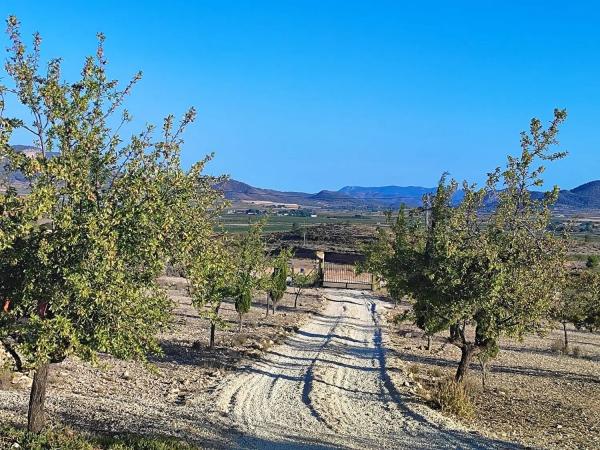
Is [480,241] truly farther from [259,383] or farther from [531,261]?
[259,383]

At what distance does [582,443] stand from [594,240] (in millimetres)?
136404

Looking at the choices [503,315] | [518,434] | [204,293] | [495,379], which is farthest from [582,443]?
[204,293]

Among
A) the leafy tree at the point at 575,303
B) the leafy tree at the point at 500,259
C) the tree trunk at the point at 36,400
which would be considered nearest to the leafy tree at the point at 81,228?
the tree trunk at the point at 36,400

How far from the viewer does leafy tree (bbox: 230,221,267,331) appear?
1248 inches

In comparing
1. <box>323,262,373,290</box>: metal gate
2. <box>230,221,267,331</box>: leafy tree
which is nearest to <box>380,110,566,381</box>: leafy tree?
<box>230,221,267,331</box>: leafy tree

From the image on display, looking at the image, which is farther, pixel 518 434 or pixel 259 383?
pixel 259 383

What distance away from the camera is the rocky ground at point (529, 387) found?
17.0m

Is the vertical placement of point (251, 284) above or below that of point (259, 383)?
above

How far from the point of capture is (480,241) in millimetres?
19203

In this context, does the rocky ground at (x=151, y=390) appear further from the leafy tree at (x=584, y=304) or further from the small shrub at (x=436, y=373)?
the leafy tree at (x=584, y=304)

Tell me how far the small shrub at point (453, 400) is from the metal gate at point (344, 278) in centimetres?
5615

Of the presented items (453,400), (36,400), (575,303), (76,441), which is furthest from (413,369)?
(36,400)

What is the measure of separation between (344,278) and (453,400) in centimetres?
6081

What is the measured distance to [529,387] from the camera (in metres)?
23.4
